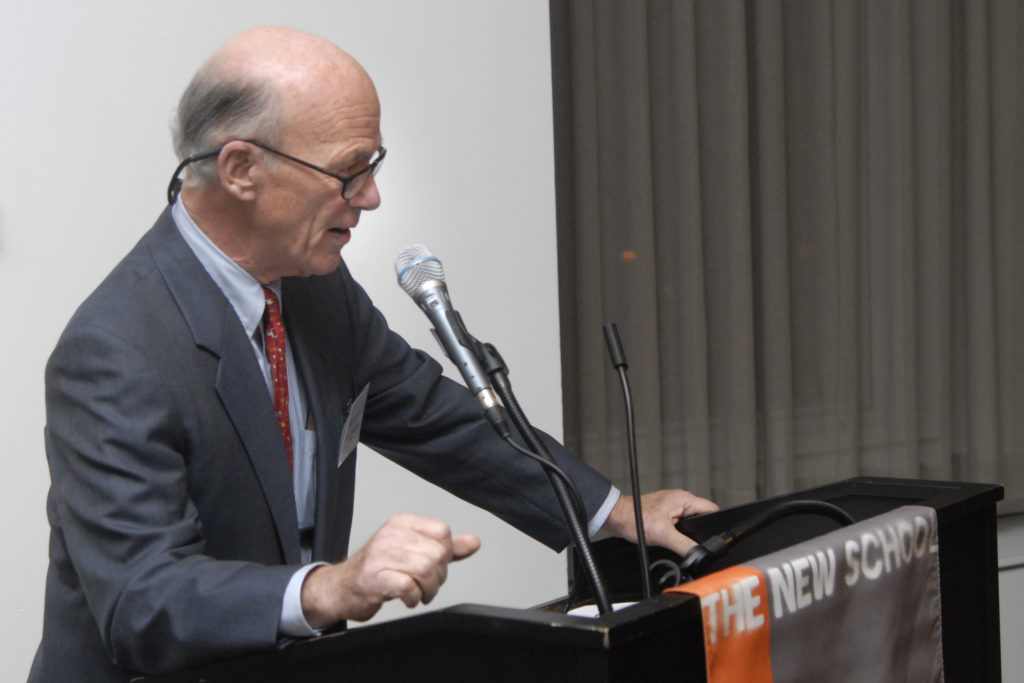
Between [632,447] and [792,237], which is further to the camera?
[792,237]

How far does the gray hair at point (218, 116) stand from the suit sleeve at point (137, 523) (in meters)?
0.26

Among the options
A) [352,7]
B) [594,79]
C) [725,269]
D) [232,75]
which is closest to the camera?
[232,75]

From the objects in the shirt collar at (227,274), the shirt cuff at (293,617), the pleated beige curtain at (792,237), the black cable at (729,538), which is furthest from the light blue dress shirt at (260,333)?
the pleated beige curtain at (792,237)

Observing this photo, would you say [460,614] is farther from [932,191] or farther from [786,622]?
[932,191]

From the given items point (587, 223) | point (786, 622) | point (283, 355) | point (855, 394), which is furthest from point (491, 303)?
point (786, 622)

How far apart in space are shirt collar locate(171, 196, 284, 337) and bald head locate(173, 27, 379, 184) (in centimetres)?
6

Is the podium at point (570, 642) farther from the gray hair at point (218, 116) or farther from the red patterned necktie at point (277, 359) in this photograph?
the gray hair at point (218, 116)

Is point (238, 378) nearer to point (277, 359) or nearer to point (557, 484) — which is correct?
point (277, 359)

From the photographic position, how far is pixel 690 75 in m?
2.56

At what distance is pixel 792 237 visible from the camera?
280 cm

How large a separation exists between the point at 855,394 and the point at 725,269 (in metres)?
0.49

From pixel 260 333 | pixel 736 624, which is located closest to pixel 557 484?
pixel 736 624

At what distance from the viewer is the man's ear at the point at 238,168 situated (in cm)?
122

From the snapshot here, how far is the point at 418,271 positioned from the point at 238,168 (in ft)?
0.84
